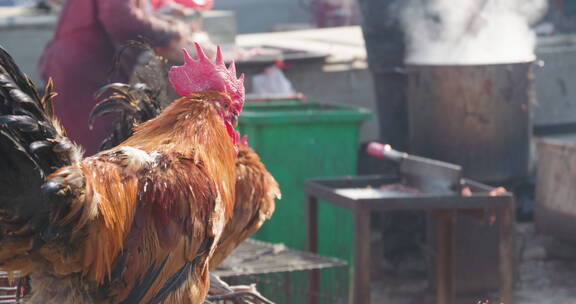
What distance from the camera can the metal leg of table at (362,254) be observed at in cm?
559

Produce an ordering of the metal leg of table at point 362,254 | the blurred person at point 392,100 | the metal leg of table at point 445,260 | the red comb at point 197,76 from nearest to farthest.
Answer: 1. the red comb at point 197,76
2. the metal leg of table at point 362,254
3. the metal leg of table at point 445,260
4. the blurred person at point 392,100

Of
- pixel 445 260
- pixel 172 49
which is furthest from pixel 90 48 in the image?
pixel 445 260

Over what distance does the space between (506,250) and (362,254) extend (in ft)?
2.78

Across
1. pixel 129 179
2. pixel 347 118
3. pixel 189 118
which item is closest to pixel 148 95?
pixel 189 118

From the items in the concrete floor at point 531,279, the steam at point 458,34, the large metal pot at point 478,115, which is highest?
the steam at point 458,34

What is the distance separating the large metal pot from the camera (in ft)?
22.7

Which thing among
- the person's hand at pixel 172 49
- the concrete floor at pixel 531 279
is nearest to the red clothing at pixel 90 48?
the person's hand at pixel 172 49

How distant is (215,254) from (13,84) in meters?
1.54

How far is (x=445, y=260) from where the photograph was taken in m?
6.01

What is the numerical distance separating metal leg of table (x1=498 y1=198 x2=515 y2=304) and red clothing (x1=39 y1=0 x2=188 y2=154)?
7.74ft

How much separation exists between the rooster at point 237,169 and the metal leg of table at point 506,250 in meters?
1.53

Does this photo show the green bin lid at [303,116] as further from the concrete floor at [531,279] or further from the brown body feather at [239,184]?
the brown body feather at [239,184]

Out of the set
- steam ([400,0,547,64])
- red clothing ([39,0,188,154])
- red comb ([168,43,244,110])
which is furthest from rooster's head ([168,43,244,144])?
steam ([400,0,547,64])

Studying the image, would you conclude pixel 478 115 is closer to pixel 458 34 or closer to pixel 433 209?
pixel 458 34
